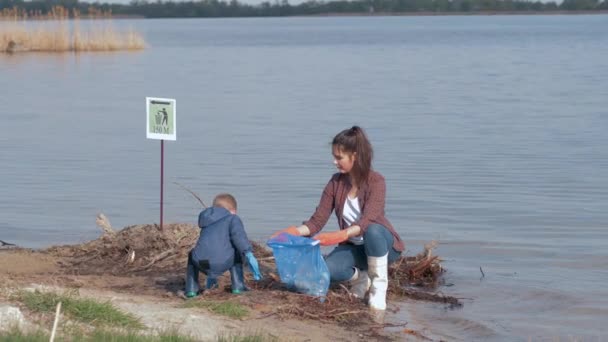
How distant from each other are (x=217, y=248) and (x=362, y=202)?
42.3 inches

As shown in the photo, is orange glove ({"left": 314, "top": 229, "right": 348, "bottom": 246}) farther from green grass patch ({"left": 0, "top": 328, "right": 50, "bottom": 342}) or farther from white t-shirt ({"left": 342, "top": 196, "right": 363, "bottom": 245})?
green grass patch ({"left": 0, "top": 328, "right": 50, "bottom": 342})

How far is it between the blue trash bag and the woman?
0.11 meters

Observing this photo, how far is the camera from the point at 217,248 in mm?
8148

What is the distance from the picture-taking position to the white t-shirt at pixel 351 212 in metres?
8.46

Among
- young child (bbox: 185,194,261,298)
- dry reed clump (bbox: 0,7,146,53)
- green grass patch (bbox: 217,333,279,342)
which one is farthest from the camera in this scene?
dry reed clump (bbox: 0,7,146,53)

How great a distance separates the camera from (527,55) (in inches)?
1956

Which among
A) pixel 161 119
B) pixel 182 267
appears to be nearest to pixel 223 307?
pixel 182 267

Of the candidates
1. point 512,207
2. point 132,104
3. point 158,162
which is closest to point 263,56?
point 132,104

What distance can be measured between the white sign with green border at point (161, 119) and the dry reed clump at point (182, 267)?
77 cm

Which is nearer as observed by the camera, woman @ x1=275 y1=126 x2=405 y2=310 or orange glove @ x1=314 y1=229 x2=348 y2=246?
orange glove @ x1=314 y1=229 x2=348 y2=246

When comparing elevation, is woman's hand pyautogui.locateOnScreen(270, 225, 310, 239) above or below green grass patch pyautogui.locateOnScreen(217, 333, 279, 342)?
above

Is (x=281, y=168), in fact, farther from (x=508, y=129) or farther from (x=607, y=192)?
(x=508, y=129)

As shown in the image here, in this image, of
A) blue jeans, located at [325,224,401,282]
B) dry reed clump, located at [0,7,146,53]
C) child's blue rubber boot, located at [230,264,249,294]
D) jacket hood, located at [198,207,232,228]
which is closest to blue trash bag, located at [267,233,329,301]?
blue jeans, located at [325,224,401,282]

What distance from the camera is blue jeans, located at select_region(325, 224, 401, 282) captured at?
27.1ft
